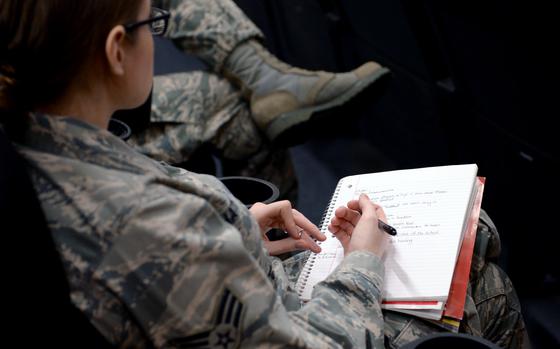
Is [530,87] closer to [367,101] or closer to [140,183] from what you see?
[367,101]

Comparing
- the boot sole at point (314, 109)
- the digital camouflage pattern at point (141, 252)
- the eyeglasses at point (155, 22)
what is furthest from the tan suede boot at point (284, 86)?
the digital camouflage pattern at point (141, 252)

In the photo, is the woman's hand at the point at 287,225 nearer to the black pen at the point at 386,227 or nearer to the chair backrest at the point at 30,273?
the black pen at the point at 386,227

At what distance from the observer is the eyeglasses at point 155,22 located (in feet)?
2.10

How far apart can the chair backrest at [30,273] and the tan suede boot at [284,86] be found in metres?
1.04

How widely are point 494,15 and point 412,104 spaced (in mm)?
608

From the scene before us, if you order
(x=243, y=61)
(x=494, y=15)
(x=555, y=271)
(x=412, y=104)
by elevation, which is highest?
(x=494, y=15)

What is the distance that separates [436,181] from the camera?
3.19 ft

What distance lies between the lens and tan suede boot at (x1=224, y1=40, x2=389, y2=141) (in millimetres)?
1610

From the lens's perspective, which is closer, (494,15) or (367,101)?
(494,15)

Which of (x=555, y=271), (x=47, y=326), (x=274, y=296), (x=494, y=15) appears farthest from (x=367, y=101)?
(x=47, y=326)

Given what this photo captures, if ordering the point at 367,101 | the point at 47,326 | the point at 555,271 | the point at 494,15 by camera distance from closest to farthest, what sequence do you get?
1. the point at 47,326
2. the point at 494,15
3. the point at 555,271
4. the point at 367,101

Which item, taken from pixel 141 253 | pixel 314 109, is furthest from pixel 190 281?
pixel 314 109

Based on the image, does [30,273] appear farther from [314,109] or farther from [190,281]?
[314,109]

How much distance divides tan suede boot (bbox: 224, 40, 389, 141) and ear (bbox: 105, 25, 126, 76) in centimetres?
97
